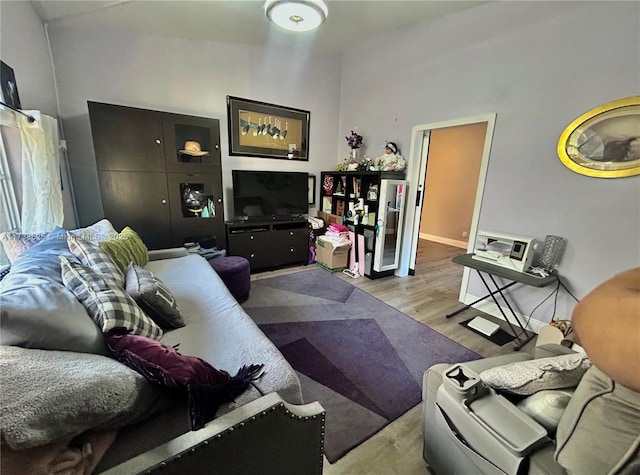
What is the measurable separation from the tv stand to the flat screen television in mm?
115

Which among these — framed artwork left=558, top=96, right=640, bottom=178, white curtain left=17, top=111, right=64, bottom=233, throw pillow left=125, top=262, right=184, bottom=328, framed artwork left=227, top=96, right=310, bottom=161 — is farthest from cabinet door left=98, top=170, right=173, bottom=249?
framed artwork left=558, top=96, right=640, bottom=178

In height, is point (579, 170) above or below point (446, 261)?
above

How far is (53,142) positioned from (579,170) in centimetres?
430

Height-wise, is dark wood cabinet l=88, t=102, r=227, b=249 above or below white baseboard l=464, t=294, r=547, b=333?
above

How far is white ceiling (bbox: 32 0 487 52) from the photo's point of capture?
2.48 meters

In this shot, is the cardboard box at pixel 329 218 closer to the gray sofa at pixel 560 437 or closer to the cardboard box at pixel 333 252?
the cardboard box at pixel 333 252

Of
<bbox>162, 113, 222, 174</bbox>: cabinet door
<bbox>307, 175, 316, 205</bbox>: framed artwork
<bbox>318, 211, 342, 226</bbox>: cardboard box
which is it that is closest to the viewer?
<bbox>162, 113, 222, 174</bbox>: cabinet door

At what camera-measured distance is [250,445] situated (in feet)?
2.75

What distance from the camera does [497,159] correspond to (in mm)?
Result: 2615

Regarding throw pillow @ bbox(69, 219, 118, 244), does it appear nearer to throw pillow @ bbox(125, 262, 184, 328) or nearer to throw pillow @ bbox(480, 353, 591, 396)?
throw pillow @ bbox(125, 262, 184, 328)

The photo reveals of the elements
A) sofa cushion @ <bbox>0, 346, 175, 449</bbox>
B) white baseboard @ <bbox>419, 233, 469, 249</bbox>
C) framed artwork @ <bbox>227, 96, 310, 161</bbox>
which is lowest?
white baseboard @ <bbox>419, 233, 469, 249</bbox>

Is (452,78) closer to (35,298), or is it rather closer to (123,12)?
(123,12)

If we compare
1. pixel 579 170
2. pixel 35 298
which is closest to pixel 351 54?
pixel 579 170

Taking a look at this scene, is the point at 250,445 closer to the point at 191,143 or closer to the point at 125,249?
the point at 125,249
